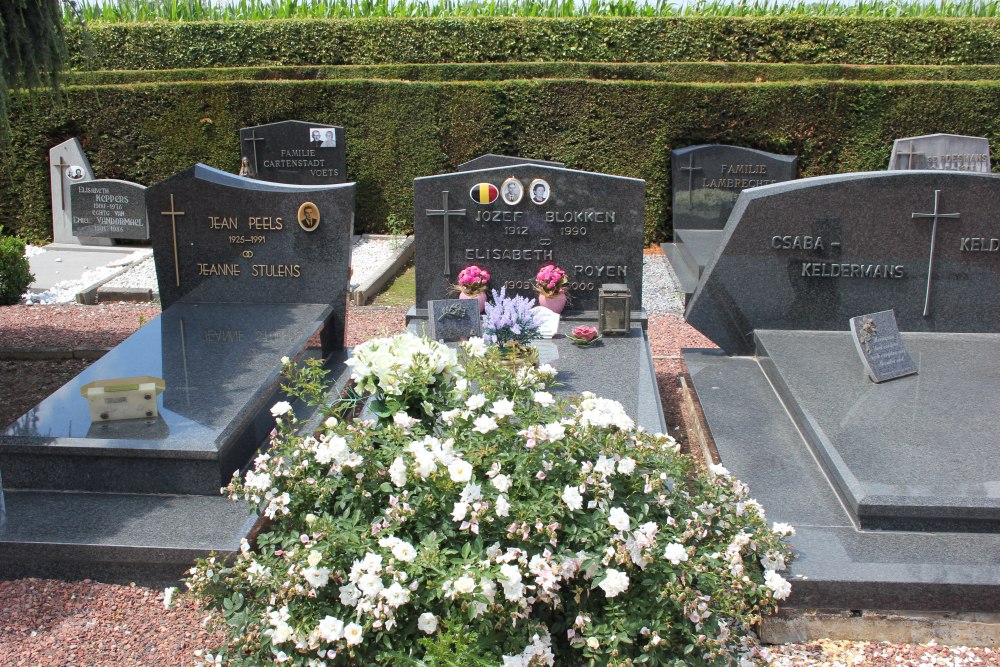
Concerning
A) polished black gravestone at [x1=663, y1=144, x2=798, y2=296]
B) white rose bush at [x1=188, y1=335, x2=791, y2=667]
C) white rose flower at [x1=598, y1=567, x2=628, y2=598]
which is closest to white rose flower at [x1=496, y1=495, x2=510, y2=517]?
white rose bush at [x1=188, y1=335, x2=791, y2=667]

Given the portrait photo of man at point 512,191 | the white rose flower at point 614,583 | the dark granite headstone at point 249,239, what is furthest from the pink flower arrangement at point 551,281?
Answer: the white rose flower at point 614,583

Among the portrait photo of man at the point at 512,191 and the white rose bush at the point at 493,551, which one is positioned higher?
the portrait photo of man at the point at 512,191

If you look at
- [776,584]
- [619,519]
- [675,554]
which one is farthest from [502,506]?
[776,584]

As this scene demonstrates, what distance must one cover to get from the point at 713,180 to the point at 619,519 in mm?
10481

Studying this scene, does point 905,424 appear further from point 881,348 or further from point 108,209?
point 108,209

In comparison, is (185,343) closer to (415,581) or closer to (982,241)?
(415,581)

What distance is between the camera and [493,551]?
8.04ft

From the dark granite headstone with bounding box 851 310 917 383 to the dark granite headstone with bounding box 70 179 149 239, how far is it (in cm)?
1024

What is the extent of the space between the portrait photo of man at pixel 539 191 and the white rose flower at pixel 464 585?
15.8 feet

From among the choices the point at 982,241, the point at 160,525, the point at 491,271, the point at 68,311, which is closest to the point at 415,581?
the point at 160,525

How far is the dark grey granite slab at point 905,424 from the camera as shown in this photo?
4.04 meters

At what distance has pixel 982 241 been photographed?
6.01m

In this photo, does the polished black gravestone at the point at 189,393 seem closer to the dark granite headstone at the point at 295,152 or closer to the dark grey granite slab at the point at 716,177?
the dark granite headstone at the point at 295,152

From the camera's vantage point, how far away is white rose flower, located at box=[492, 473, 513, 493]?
8.24 ft
